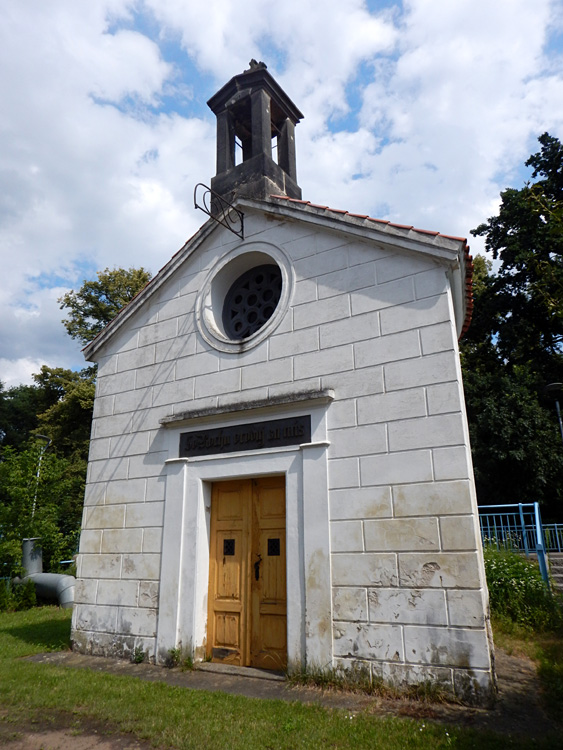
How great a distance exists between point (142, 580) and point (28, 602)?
298 inches

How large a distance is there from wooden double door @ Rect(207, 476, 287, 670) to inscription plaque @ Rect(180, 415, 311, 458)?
54 cm

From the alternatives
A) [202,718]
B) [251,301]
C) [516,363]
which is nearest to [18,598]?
[251,301]

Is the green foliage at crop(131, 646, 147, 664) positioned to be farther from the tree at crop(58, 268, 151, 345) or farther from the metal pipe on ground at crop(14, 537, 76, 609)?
the tree at crop(58, 268, 151, 345)

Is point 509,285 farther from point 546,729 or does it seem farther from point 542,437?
point 546,729

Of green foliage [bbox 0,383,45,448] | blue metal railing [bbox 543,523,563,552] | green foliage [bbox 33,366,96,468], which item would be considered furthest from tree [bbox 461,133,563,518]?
green foliage [bbox 0,383,45,448]

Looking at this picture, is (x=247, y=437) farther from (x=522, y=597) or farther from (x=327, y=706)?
(x=522, y=597)

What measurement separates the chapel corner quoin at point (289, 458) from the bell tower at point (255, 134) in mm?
72

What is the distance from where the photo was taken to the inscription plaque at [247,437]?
6.98 metres

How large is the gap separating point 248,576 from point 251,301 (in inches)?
163

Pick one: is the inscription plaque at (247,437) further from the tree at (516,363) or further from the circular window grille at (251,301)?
the tree at (516,363)

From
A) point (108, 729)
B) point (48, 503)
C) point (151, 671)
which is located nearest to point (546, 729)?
point (108, 729)

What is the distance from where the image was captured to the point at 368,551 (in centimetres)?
608

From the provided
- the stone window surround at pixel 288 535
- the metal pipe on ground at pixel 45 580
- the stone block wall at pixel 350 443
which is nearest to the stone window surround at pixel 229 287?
the stone block wall at pixel 350 443

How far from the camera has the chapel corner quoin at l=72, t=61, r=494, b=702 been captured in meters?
5.80
